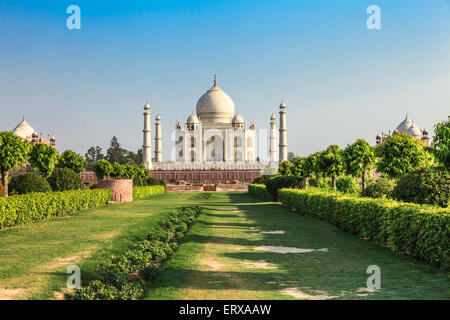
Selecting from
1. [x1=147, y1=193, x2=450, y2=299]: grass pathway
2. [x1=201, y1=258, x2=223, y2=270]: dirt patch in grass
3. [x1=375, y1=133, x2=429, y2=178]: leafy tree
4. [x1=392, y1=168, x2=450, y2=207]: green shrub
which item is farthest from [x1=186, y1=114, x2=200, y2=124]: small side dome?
[x1=201, y1=258, x2=223, y2=270]: dirt patch in grass

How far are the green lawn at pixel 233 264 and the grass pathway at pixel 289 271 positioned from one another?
11mm

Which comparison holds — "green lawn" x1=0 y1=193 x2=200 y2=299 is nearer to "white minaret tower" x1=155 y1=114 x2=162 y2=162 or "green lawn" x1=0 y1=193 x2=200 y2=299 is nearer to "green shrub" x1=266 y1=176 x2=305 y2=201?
"green shrub" x1=266 y1=176 x2=305 y2=201

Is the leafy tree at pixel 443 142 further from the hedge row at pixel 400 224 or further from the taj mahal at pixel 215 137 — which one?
the taj mahal at pixel 215 137

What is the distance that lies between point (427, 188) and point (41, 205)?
35.5 ft

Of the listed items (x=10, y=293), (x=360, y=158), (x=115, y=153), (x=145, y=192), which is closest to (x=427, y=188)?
Answer: (x=360, y=158)

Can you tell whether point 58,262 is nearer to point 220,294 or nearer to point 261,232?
point 220,294

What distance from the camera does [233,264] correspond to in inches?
279

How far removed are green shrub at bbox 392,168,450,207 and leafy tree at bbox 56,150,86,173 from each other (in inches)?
850

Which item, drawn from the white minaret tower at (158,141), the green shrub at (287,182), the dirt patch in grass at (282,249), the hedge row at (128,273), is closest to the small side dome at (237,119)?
the white minaret tower at (158,141)

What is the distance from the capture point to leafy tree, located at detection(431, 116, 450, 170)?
792 cm

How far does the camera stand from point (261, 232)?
10977 millimetres

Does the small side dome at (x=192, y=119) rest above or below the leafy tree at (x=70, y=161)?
above

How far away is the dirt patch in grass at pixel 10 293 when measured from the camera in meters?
5.34
